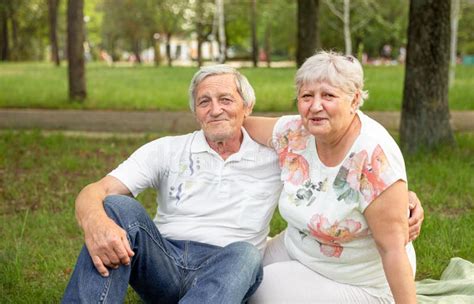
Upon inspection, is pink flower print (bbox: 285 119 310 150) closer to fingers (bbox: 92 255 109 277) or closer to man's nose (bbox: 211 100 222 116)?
man's nose (bbox: 211 100 222 116)

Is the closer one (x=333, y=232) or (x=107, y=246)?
(x=107, y=246)

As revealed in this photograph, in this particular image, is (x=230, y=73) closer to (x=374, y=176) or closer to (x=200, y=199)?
(x=200, y=199)

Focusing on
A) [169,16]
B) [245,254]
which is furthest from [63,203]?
[169,16]

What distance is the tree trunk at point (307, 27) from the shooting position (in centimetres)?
1391

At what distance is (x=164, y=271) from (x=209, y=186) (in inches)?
19.6

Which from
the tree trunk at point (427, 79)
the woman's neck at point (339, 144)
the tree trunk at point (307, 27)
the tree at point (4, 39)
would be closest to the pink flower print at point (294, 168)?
the woman's neck at point (339, 144)

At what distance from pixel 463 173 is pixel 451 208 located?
1079 mm

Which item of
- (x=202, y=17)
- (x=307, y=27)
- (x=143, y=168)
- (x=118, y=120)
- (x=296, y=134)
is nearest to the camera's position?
(x=296, y=134)

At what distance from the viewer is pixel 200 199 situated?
3588mm

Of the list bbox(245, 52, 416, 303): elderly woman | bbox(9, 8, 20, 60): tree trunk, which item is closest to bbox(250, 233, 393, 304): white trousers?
bbox(245, 52, 416, 303): elderly woman

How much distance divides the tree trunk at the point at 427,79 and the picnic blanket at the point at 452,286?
3.65 metres

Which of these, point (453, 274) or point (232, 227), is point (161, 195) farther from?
point (453, 274)

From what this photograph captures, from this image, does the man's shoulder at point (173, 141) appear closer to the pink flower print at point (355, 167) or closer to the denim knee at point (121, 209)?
the denim knee at point (121, 209)

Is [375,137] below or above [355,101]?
below
